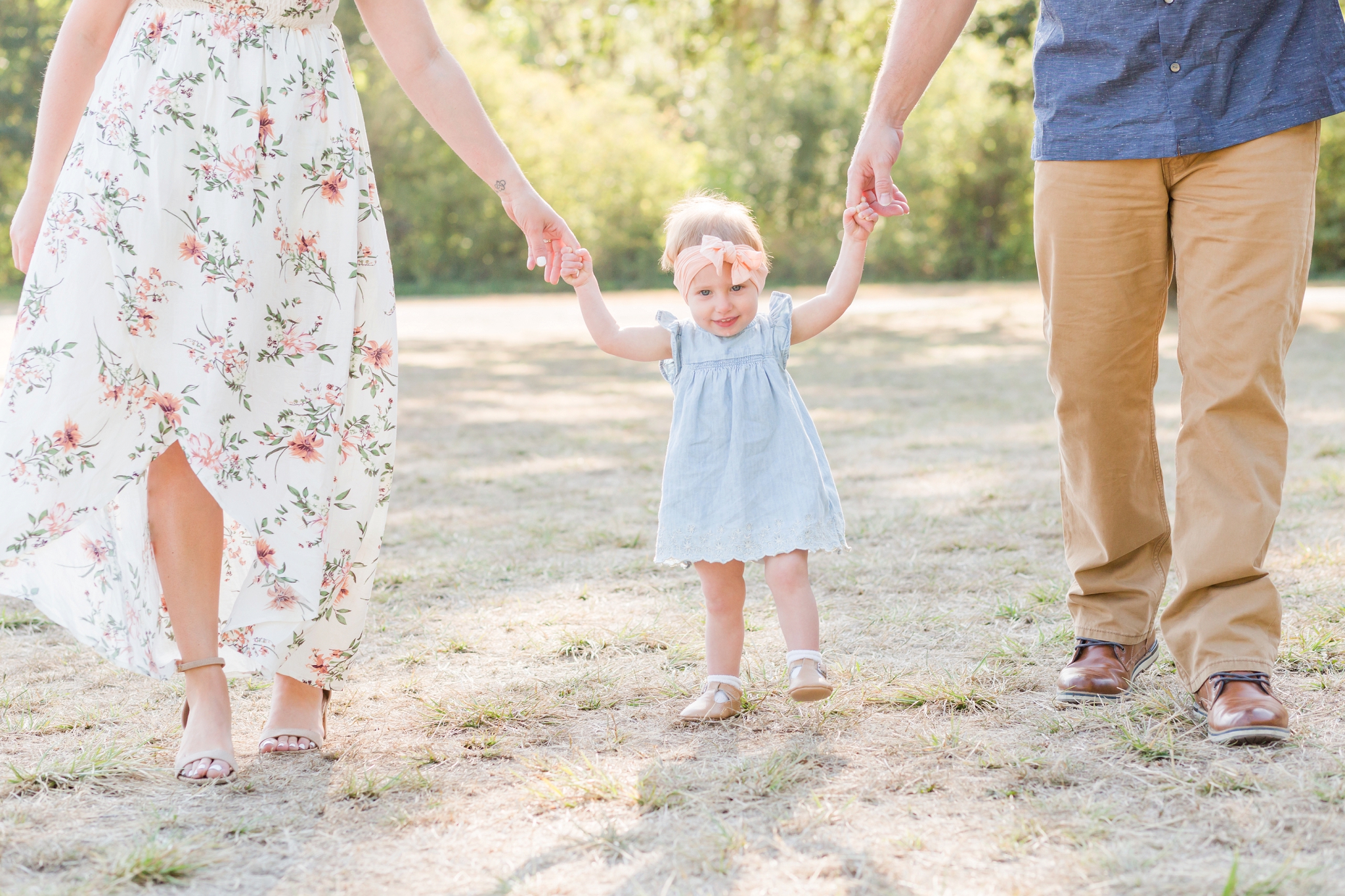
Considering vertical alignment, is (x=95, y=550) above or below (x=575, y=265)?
below

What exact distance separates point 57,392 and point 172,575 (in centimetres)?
40

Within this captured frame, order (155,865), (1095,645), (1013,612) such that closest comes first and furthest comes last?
(155,865) < (1095,645) < (1013,612)

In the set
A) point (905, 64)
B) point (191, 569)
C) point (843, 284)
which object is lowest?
point (191, 569)

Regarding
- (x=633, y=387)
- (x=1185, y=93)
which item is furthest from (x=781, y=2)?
(x=1185, y=93)

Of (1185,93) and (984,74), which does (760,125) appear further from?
(1185,93)

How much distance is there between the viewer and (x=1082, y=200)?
2602 millimetres

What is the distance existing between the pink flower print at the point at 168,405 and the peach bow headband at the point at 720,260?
38.7 inches

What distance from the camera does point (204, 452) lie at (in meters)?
2.37

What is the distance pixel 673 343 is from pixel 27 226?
1265 mm

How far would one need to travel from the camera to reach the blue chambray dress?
256cm

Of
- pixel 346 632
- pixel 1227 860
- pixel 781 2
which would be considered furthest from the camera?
pixel 781 2

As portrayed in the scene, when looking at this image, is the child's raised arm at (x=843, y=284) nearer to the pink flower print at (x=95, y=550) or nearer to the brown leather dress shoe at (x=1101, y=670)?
the brown leather dress shoe at (x=1101, y=670)

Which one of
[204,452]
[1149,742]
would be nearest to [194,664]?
[204,452]

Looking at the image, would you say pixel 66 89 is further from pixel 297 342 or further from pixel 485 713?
pixel 485 713
